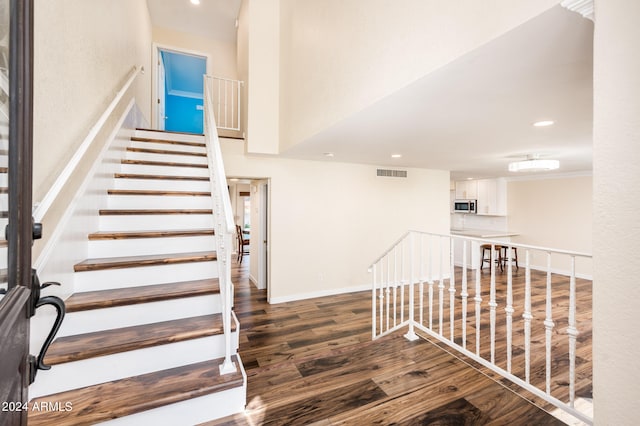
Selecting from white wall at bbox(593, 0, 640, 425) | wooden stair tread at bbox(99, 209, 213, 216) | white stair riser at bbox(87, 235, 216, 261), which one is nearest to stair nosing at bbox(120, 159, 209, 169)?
wooden stair tread at bbox(99, 209, 213, 216)

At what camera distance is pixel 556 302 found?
15.1 feet

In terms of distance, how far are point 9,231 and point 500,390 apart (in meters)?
2.61

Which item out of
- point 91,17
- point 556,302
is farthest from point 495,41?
point 556,302

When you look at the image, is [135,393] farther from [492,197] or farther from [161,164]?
[492,197]

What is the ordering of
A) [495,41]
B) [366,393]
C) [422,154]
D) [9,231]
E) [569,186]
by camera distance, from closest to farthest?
1. [9,231]
2. [495,41]
3. [366,393]
4. [422,154]
5. [569,186]

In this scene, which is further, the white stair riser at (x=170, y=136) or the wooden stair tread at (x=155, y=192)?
the white stair riser at (x=170, y=136)

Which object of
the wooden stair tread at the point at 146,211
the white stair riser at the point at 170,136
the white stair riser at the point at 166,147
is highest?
the white stair riser at the point at 170,136

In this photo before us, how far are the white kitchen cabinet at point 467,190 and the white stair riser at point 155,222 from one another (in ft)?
24.4

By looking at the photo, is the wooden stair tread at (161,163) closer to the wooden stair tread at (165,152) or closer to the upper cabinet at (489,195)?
the wooden stair tread at (165,152)

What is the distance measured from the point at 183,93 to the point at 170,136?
443cm

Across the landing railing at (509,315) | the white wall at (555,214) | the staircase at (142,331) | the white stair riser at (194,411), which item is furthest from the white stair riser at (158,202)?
the white wall at (555,214)

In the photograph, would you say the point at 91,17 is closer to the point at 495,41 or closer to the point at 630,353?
the point at 495,41

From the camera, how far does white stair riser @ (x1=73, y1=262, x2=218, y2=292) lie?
1914 millimetres

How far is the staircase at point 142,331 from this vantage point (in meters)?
1.42
